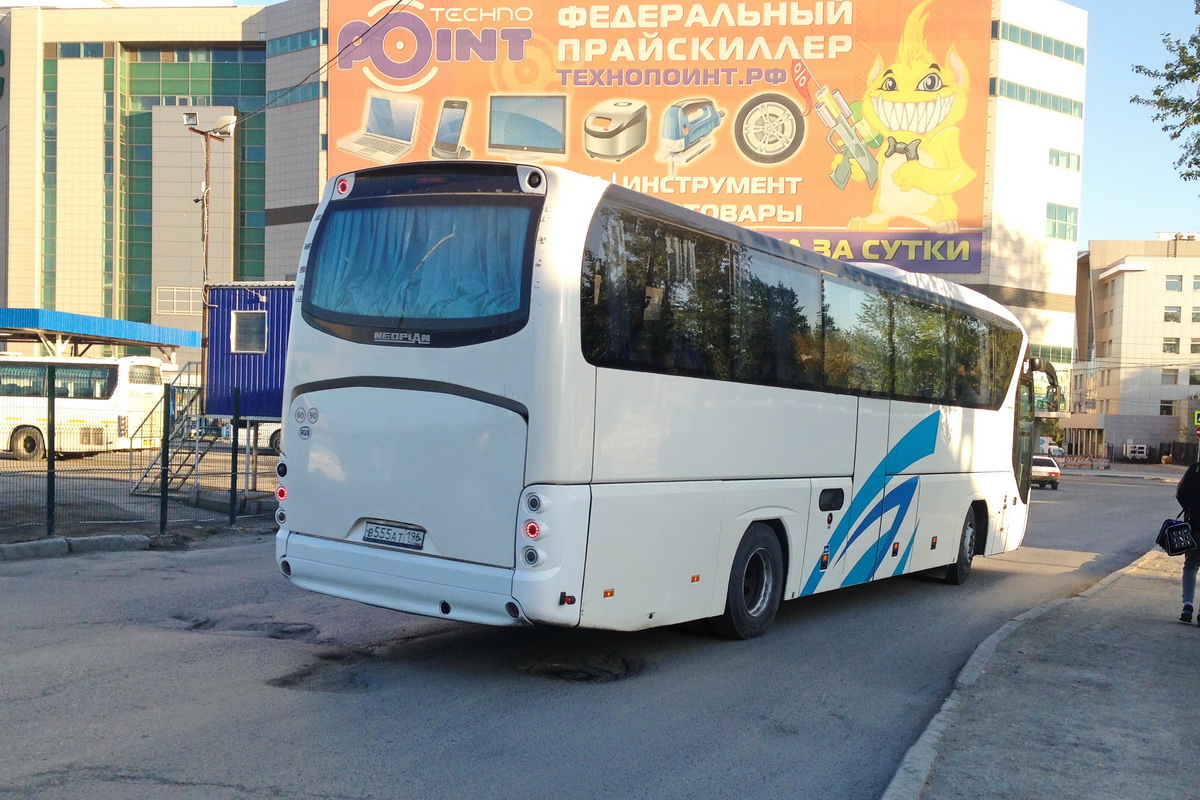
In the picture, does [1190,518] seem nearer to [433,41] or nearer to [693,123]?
[693,123]

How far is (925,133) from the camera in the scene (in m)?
54.8

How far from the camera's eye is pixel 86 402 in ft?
96.3

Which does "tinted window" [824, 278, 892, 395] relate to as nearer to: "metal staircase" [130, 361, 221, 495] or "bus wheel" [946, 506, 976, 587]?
"bus wheel" [946, 506, 976, 587]

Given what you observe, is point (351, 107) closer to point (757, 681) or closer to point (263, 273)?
point (263, 273)

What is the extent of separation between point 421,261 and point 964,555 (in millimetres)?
9148

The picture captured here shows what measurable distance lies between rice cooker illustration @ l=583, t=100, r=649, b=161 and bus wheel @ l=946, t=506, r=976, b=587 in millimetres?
44607

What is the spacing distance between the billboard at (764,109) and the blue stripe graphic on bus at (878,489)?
43.4m

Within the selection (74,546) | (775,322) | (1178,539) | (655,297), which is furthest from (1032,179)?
(655,297)

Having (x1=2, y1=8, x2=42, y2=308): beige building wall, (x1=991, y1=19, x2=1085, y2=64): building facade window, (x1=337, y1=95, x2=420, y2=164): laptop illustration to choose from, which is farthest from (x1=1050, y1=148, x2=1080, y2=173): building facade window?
(x1=2, y1=8, x2=42, y2=308): beige building wall

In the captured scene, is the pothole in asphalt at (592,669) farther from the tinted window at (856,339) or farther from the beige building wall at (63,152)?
the beige building wall at (63,152)

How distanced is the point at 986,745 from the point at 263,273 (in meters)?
67.9

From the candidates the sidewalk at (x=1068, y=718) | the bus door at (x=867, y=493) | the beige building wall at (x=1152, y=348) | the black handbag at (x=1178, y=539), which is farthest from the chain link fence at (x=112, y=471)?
the beige building wall at (x=1152, y=348)

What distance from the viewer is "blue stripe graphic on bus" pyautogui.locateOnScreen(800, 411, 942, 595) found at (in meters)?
10.4

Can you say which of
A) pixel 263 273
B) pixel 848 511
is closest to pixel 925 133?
pixel 263 273
